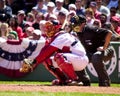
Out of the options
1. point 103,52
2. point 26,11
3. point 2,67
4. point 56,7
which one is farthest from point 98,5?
point 103,52

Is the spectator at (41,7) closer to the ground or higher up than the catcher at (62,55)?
higher up

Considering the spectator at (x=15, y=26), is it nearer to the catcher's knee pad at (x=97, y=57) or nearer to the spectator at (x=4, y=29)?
the spectator at (x=4, y=29)

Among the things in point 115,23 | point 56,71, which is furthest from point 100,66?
point 115,23

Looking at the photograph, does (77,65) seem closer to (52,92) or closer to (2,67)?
(52,92)

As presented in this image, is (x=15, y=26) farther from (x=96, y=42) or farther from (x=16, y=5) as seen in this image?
(x=96, y=42)

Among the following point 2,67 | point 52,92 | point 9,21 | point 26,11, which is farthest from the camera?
point 26,11

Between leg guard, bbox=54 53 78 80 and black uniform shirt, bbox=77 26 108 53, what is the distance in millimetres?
1100

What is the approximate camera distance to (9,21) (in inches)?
666

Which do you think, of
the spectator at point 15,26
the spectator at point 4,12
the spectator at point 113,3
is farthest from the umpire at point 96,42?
the spectator at point 113,3

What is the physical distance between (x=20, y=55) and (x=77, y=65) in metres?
3.73

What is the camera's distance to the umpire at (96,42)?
11.5 metres

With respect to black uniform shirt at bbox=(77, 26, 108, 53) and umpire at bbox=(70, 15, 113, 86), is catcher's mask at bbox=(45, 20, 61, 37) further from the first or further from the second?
black uniform shirt at bbox=(77, 26, 108, 53)

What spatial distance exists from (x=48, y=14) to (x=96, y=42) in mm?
5438

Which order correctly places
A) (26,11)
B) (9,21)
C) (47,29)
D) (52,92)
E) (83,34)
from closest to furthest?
(52,92) → (47,29) → (83,34) → (9,21) → (26,11)
